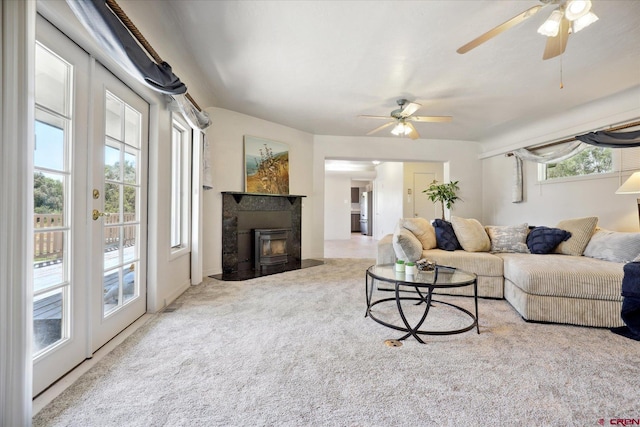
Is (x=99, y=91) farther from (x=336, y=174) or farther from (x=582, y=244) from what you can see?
(x=336, y=174)

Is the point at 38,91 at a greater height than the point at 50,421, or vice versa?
the point at 38,91

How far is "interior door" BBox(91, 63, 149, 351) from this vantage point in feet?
5.97

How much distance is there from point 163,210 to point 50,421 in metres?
1.73

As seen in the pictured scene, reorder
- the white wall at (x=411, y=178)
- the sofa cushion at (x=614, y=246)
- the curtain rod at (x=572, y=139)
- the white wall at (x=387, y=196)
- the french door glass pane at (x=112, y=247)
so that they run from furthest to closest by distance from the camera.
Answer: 1. the white wall at (x=387, y=196)
2. the white wall at (x=411, y=178)
3. the curtain rod at (x=572, y=139)
4. the sofa cushion at (x=614, y=246)
5. the french door glass pane at (x=112, y=247)

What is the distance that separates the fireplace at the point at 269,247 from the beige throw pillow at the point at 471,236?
2.63 m

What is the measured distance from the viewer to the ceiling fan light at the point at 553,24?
1727 millimetres

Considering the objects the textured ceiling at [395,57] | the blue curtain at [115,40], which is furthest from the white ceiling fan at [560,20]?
the blue curtain at [115,40]

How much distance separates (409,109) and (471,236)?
5.61 feet

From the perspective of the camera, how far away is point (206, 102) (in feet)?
12.6

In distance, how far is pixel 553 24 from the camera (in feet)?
5.77

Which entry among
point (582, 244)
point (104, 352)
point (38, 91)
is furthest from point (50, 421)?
point (582, 244)

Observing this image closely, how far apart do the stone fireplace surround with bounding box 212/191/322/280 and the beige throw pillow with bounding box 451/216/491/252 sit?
2.39 meters

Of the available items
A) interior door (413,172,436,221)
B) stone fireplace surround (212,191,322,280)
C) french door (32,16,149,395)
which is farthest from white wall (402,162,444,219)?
french door (32,16,149,395)

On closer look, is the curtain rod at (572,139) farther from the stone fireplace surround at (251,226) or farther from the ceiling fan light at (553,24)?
the stone fireplace surround at (251,226)
